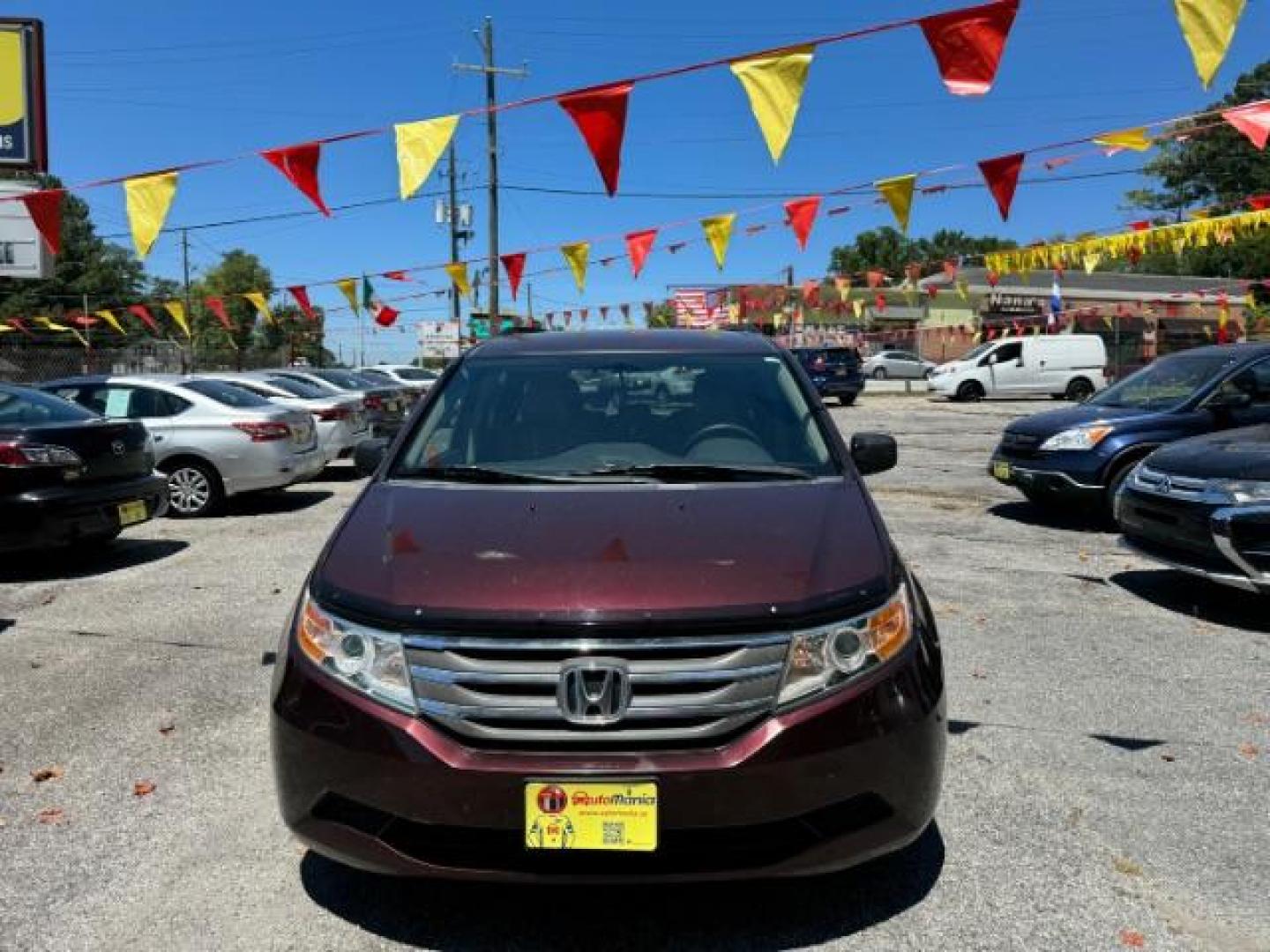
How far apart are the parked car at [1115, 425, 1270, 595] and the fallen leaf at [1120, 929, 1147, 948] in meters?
3.61

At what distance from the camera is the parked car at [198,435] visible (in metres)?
10.0

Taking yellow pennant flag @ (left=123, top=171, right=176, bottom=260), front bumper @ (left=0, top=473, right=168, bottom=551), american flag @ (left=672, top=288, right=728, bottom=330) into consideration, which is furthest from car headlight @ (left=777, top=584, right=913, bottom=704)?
american flag @ (left=672, top=288, right=728, bottom=330)

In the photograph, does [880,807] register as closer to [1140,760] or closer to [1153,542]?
[1140,760]

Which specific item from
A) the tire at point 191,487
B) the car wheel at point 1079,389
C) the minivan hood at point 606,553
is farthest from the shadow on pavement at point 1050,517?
the car wheel at point 1079,389

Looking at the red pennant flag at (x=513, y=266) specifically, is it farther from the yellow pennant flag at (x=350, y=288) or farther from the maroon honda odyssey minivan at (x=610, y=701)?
the maroon honda odyssey minivan at (x=610, y=701)

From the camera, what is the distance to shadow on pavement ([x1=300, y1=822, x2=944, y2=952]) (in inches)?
106

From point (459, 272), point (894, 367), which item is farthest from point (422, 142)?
point (894, 367)

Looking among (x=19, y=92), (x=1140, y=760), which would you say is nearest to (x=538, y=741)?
(x=1140, y=760)

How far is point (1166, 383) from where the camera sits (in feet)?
30.1

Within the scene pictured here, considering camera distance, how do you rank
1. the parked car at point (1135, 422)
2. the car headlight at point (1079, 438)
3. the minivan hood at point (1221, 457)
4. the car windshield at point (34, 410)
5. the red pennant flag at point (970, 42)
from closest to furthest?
the minivan hood at point (1221, 457)
the car windshield at point (34, 410)
the red pennant flag at point (970, 42)
the parked car at point (1135, 422)
the car headlight at point (1079, 438)

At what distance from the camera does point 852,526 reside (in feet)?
9.73

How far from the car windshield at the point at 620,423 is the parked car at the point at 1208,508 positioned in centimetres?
319

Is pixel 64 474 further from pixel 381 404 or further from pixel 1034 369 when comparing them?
pixel 1034 369

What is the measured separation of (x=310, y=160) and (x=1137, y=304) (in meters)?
48.5
